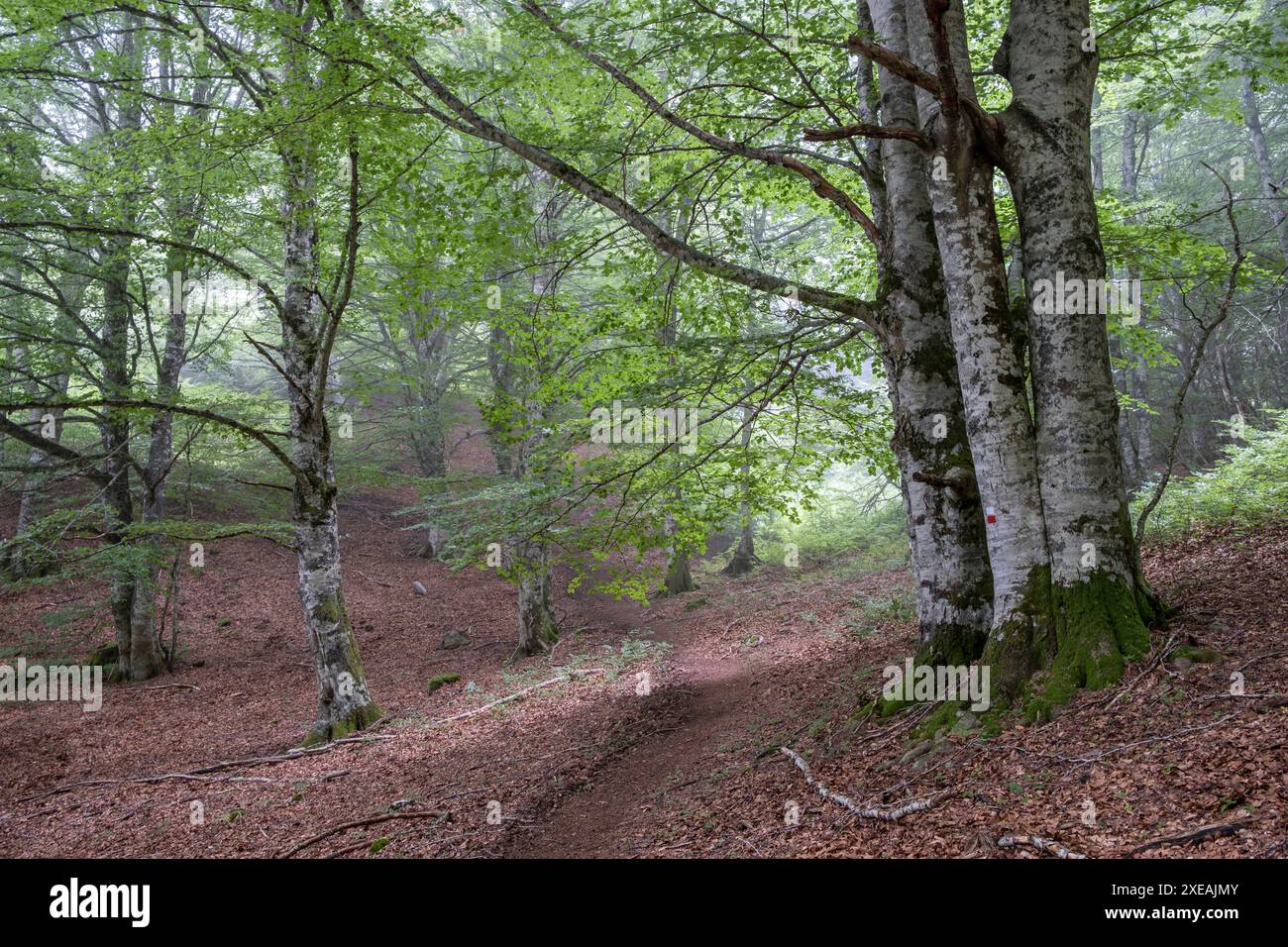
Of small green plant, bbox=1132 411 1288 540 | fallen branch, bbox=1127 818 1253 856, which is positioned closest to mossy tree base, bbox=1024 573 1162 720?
fallen branch, bbox=1127 818 1253 856

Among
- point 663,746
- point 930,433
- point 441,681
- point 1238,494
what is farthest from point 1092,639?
point 441,681

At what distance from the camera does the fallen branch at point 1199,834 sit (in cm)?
305

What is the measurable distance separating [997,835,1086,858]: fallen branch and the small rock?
13380mm

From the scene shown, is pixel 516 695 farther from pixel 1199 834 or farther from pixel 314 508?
pixel 1199 834

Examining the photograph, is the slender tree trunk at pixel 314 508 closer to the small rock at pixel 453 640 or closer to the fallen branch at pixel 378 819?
the fallen branch at pixel 378 819

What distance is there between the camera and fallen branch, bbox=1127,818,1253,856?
10.0 feet

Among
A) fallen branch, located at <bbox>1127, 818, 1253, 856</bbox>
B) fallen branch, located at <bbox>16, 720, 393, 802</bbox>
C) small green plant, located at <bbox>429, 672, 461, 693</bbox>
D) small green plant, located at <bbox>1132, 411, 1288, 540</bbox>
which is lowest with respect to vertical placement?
fallen branch, located at <bbox>16, 720, 393, 802</bbox>

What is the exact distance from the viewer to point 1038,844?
11.2 feet

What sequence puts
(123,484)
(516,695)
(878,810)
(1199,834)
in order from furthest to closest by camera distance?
(123,484)
(516,695)
(878,810)
(1199,834)

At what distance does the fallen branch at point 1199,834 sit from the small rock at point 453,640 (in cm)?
1392

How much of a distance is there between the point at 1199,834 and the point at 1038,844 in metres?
0.63

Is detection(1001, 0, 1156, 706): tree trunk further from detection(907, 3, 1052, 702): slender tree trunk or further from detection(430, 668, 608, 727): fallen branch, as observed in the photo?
detection(430, 668, 608, 727): fallen branch

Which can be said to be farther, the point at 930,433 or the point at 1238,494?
the point at 1238,494

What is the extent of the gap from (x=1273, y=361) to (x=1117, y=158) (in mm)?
10620
